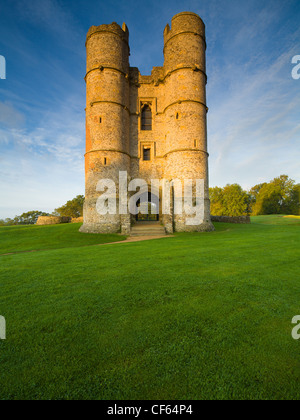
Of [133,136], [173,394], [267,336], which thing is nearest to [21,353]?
[173,394]

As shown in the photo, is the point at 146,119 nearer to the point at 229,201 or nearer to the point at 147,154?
the point at 147,154

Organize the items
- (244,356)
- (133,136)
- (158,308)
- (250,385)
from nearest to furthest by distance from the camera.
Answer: (250,385) < (244,356) < (158,308) < (133,136)

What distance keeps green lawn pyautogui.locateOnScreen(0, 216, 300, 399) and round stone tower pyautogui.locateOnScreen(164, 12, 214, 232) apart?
13.4 meters

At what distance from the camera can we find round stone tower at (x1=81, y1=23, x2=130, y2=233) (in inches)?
656

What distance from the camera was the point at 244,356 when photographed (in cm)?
197

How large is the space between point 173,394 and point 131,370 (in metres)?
0.42

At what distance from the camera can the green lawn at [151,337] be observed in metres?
1.66

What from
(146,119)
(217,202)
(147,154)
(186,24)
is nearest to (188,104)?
(146,119)

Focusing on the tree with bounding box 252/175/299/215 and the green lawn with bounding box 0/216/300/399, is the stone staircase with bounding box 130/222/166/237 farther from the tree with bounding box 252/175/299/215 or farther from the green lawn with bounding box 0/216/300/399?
the tree with bounding box 252/175/299/215

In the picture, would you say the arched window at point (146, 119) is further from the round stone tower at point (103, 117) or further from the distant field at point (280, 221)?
the distant field at point (280, 221)

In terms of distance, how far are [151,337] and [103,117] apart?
17864mm

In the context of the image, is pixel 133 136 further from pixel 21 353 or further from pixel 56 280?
pixel 21 353

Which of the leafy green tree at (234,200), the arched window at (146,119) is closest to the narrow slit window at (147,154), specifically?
the arched window at (146,119)

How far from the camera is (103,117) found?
55.8 feet
